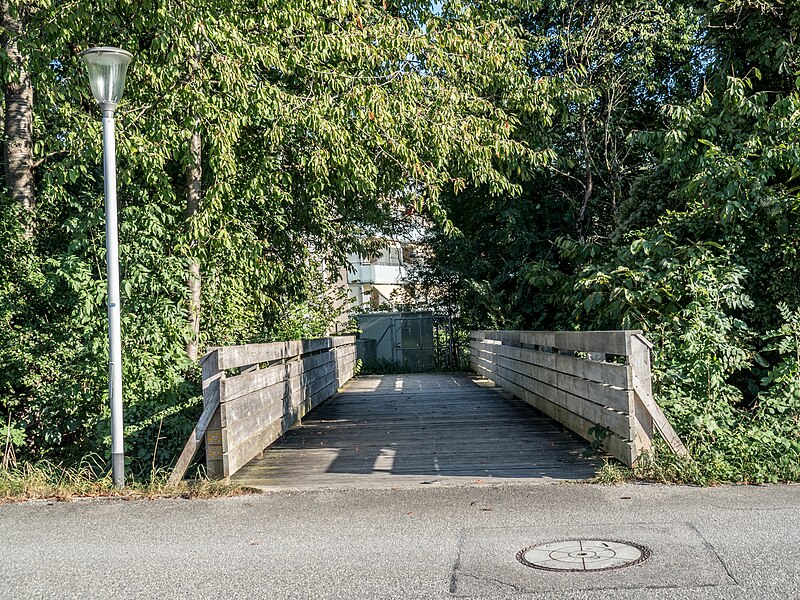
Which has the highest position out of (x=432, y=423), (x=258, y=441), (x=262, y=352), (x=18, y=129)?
(x=18, y=129)

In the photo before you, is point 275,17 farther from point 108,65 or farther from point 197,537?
point 197,537

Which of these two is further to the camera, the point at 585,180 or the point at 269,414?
the point at 585,180

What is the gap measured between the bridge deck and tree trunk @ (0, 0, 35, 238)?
13.5ft

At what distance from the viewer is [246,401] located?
816cm

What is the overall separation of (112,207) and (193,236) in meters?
2.55

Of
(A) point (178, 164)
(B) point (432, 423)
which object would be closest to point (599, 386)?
(B) point (432, 423)

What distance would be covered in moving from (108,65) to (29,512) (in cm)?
362

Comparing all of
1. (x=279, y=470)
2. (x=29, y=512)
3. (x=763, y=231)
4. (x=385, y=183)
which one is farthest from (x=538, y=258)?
(x=29, y=512)

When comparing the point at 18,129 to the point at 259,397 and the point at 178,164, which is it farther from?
the point at 259,397

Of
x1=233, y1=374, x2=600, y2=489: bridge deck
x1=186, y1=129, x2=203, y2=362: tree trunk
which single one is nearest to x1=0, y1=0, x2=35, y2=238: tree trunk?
x1=186, y1=129, x2=203, y2=362: tree trunk

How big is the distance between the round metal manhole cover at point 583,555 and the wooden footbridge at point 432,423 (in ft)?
7.04

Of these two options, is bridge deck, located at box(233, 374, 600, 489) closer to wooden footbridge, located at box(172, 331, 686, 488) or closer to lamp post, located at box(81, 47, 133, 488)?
wooden footbridge, located at box(172, 331, 686, 488)

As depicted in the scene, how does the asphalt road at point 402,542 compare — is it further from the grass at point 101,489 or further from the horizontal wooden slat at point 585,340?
the horizontal wooden slat at point 585,340

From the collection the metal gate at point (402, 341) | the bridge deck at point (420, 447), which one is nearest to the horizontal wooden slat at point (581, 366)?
the bridge deck at point (420, 447)
